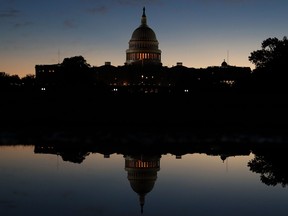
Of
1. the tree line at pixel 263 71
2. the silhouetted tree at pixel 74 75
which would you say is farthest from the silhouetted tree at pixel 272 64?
the silhouetted tree at pixel 74 75

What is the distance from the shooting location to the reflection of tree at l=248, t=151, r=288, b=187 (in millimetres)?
24656

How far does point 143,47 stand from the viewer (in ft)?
531

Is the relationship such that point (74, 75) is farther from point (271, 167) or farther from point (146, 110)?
point (271, 167)

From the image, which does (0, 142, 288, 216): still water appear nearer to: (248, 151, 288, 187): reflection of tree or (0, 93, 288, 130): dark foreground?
(248, 151, 288, 187): reflection of tree

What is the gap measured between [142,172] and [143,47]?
447ft

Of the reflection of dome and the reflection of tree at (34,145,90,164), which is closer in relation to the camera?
the reflection of tree at (34,145,90,164)

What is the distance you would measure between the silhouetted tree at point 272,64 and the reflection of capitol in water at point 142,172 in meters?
48.8

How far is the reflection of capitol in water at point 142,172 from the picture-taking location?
74.3ft

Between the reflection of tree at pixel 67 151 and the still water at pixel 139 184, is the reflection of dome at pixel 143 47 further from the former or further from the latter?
the still water at pixel 139 184

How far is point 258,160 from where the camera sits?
30.9 metres

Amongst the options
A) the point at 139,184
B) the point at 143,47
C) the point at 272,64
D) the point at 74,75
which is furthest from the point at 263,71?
the point at 143,47

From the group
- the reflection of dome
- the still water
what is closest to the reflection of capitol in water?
the still water

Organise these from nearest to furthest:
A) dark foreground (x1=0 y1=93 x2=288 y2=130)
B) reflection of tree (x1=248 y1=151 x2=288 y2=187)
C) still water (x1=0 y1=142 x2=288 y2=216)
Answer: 1. still water (x1=0 y1=142 x2=288 y2=216)
2. reflection of tree (x1=248 y1=151 x2=288 y2=187)
3. dark foreground (x1=0 y1=93 x2=288 y2=130)

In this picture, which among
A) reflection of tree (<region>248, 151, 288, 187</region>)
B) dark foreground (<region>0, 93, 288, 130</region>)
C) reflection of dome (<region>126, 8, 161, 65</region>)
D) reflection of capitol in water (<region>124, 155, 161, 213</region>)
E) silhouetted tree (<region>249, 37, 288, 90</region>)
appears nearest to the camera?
reflection of capitol in water (<region>124, 155, 161, 213</region>)
